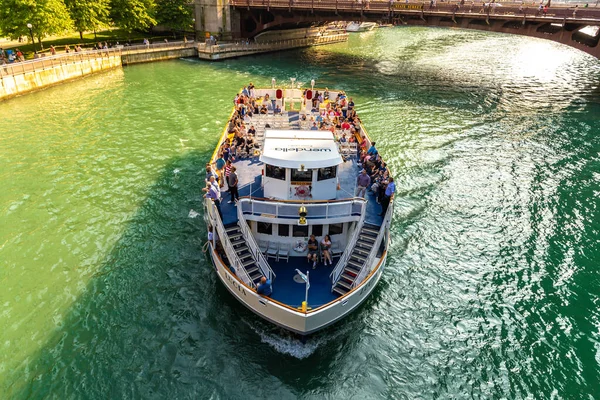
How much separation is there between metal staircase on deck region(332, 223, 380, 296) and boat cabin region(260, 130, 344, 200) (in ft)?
8.17

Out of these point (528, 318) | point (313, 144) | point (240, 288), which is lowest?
point (528, 318)

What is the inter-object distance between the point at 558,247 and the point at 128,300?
82.8ft

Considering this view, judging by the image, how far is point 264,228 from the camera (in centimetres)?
2086

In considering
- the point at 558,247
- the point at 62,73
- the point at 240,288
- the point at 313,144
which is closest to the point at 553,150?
the point at 558,247

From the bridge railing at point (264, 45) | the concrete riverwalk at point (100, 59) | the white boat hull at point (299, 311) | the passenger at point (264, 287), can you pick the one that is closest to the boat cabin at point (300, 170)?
the white boat hull at point (299, 311)

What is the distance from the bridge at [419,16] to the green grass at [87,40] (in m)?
12.1

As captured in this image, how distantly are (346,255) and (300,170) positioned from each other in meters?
4.61

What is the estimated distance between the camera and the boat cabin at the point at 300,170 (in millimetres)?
19938

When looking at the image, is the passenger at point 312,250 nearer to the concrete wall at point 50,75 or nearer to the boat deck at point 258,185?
the boat deck at point 258,185

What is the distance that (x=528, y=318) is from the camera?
20562 millimetres

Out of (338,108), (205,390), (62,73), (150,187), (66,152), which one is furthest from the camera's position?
(62,73)

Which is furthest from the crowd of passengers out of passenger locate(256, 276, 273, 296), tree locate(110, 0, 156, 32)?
tree locate(110, 0, 156, 32)

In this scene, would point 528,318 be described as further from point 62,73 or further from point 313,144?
point 62,73

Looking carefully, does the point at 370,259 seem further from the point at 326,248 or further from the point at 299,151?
the point at 299,151
